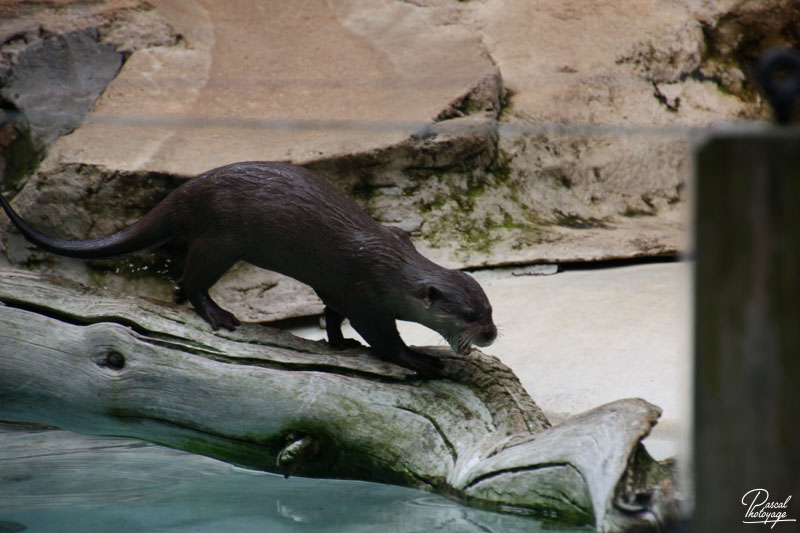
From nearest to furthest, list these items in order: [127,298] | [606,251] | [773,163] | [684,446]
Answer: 1. [773,163]
2. [684,446]
3. [127,298]
4. [606,251]

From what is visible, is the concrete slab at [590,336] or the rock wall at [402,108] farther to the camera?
the rock wall at [402,108]

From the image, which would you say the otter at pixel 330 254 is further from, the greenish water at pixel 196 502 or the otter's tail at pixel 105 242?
the greenish water at pixel 196 502

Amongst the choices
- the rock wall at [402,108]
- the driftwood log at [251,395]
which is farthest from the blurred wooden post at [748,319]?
the rock wall at [402,108]

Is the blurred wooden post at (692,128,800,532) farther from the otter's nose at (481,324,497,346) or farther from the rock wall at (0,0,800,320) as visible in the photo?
the rock wall at (0,0,800,320)

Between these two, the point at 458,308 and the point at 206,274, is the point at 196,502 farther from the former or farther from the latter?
the point at 458,308

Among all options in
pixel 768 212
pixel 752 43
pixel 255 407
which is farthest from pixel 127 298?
pixel 752 43

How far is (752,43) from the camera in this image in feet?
16.9

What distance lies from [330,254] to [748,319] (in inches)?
65.8

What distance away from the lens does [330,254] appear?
236 centimetres

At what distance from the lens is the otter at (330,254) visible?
2.35 meters

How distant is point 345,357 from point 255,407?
31 centimetres

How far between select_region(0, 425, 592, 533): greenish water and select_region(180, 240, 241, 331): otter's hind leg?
49cm

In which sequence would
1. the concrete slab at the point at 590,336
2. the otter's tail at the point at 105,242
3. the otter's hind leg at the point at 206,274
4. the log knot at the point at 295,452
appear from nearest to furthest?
the log knot at the point at 295,452, the otter's hind leg at the point at 206,274, the otter's tail at the point at 105,242, the concrete slab at the point at 590,336

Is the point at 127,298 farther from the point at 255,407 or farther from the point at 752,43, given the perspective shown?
the point at 752,43
